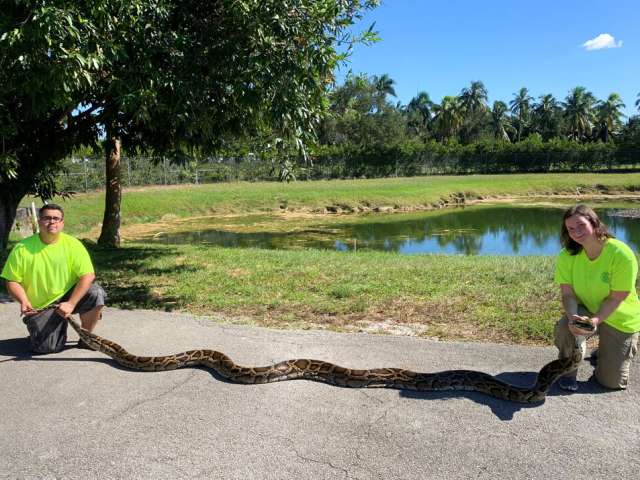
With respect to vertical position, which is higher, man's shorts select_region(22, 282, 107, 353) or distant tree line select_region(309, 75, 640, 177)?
distant tree line select_region(309, 75, 640, 177)

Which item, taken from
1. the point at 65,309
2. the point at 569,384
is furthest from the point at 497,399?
the point at 65,309

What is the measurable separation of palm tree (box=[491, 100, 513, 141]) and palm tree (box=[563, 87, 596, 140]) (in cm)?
971

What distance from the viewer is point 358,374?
5.43 meters

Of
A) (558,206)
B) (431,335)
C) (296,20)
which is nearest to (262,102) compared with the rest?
(296,20)

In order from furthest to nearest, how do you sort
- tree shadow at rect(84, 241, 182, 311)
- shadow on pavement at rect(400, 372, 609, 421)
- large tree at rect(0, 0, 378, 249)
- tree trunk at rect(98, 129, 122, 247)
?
1. tree trunk at rect(98, 129, 122, 247)
2. tree shadow at rect(84, 241, 182, 311)
3. large tree at rect(0, 0, 378, 249)
4. shadow on pavement at rect(400, 372, 609, 421)

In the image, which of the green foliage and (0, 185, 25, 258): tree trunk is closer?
(0, 185, 25, 258): tree trunk

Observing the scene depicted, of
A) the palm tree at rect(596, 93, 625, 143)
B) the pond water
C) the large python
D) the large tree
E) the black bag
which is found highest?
the palm tree at rect(596, 93, 625, 143)

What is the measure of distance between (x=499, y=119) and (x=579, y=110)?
12348 millimetres

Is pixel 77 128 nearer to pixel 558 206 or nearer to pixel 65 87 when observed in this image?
pixel 65 87

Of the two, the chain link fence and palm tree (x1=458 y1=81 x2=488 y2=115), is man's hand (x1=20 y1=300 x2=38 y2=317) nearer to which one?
the chain link fence

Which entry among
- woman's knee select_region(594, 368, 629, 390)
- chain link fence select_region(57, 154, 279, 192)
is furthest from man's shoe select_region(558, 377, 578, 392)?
chain link fence select_region(57, 154, 279, 192)

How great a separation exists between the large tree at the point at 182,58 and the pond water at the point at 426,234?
1185 centimetres

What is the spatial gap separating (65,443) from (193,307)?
452cm

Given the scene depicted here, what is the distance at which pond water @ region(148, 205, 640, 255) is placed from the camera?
21142mm
